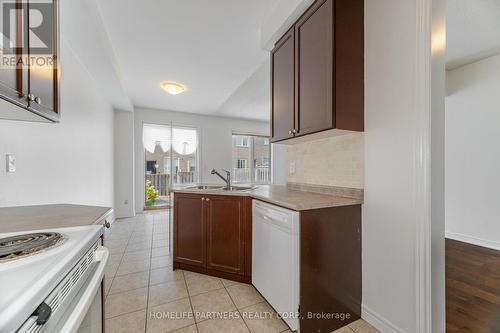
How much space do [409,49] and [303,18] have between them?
85 centimetres

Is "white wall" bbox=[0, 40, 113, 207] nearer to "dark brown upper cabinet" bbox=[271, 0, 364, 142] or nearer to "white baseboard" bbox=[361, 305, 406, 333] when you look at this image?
"dark brown upper cabinet" bbox=[271, 0, 364, 142]

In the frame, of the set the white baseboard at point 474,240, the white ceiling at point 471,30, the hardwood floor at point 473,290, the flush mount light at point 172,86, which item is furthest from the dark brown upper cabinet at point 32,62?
the white baseboard at point 474,240

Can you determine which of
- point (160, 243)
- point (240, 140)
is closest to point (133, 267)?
point (160, 243)

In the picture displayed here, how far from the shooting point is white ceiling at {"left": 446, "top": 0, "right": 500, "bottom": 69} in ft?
6.29

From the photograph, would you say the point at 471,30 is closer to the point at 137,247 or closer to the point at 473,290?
the point at 473,290

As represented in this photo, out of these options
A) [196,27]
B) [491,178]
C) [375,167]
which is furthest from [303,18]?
[491,178]

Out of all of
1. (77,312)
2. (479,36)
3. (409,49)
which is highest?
(479,36)

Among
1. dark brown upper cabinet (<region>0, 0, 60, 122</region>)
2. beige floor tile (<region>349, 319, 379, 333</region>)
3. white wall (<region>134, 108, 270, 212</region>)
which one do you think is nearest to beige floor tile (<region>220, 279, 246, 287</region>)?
beige floor tile (<region>349, 319, 379, 333</region>)

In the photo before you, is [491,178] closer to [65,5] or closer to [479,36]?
[479,36]

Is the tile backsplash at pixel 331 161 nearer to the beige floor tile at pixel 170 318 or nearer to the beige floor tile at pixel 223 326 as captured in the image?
the beige floor tile at pixel 223 326

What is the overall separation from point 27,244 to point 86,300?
293mm

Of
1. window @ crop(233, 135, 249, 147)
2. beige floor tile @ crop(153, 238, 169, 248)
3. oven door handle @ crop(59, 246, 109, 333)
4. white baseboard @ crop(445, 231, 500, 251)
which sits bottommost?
beige floor tile @ crop(153, 238, 169, 248)

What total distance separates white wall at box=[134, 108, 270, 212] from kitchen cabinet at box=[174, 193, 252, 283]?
344 cm

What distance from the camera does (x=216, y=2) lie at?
191 cm
